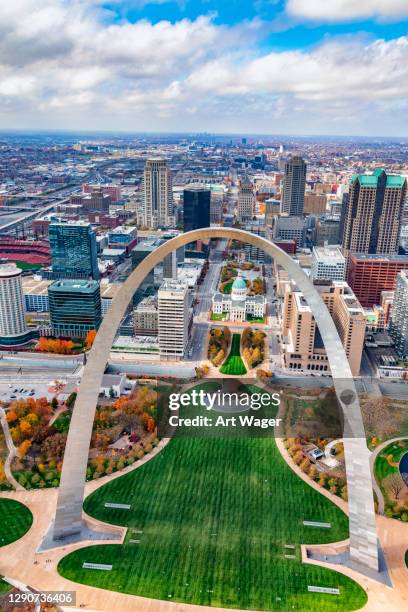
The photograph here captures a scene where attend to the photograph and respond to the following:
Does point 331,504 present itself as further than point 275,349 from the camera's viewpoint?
No

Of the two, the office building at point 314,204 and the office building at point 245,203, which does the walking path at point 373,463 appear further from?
the office building at point 314,204

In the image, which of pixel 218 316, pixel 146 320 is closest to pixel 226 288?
pixel 218 316

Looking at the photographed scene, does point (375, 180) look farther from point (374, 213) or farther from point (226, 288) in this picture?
point (226, 288)

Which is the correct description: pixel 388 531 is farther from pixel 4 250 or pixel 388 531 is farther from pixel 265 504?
pixel 4 250

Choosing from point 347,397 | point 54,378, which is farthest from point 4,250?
point 347,397

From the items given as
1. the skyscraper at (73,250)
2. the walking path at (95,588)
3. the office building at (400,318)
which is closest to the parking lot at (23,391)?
the walking path at (95,588)

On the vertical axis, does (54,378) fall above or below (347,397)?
below

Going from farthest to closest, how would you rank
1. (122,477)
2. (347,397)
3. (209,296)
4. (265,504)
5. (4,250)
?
1. (4,250)
2. (209,296)
3. (122,477)
4. (265,504)
5. (347,397)
